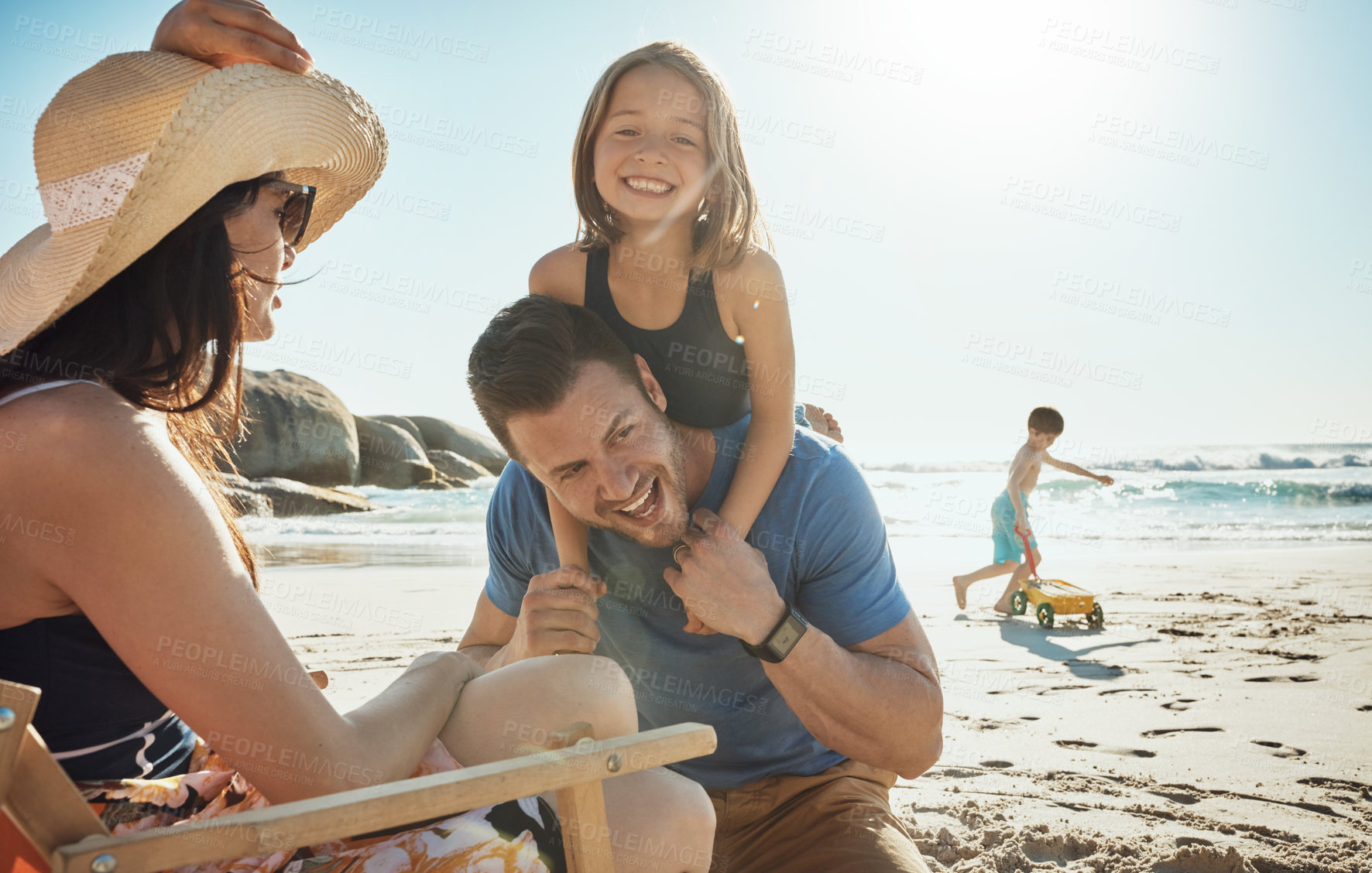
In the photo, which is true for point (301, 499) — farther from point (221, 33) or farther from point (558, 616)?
point (221, 33)

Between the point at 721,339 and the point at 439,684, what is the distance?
2.10 metres

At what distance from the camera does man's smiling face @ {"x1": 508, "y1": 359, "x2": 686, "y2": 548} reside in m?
2.71

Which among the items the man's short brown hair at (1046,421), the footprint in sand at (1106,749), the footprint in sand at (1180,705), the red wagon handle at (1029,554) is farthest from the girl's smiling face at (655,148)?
the man's short brown hair at (1046,421)

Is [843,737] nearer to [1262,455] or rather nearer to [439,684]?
[439,684]

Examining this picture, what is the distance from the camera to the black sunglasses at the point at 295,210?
1.89 m

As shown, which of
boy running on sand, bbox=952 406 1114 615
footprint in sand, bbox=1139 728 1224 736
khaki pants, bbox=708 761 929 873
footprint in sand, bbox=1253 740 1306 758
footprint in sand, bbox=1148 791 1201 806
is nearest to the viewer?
khaki pants, bbox=708 761 929 873

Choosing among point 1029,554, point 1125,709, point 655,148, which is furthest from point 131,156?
point 1029,554

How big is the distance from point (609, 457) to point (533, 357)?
399mm

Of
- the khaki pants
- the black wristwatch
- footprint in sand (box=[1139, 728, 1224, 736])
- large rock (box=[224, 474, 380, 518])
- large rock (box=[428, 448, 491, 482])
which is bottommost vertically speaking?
large rock (box=[428, 448, 491, 482])

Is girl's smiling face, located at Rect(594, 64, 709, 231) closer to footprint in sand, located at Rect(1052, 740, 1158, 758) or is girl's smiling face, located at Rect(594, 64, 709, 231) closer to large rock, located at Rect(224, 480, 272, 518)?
footprint in sand, located at Rect(1052, 740, 1158, 758)

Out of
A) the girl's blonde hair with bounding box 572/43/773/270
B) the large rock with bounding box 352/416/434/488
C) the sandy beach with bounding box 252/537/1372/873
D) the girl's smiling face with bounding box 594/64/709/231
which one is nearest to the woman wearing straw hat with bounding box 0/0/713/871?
the girl's smiling face with bounding box 594/64/709/231

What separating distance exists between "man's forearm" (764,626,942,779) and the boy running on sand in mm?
6292

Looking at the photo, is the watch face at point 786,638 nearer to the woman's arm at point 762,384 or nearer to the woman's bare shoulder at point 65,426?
the woman's arm at point 762,384

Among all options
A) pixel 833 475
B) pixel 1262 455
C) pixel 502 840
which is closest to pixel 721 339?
pixel 833 475
